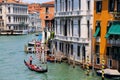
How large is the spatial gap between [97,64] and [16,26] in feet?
138

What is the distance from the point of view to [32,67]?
1936 cm

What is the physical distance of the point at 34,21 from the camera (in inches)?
2874

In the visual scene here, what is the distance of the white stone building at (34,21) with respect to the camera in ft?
232

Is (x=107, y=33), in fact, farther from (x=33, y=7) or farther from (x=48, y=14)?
(x=33, y=7)

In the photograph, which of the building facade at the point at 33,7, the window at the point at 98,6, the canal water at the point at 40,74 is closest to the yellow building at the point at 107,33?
the window at the point at 98,6

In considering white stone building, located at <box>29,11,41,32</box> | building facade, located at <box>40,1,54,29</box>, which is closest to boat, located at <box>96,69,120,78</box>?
building facade, located at <box>40,1,54,29</box>

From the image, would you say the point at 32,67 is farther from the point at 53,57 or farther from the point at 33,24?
the point at 33,24

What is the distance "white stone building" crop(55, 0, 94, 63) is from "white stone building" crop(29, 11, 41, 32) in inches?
1828

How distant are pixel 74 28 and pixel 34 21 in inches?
2067

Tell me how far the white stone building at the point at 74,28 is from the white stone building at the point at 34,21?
46419mm

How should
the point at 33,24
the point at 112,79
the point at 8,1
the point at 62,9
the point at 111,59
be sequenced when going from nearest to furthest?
the point at 112,79 < the point at 111,59 < the point at 62,9 < the point at 8,1 < the point at 33,24

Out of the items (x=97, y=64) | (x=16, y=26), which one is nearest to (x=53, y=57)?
(x=97, y=64)

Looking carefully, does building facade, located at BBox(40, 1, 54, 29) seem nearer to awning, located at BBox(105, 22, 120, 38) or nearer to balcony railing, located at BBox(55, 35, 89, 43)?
balcony railing, located at BBox(55, 35, 89, 43)

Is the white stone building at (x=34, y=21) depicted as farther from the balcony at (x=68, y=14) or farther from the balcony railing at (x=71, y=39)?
the balcony railing at (x=71, y=39)
